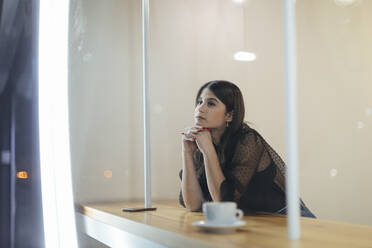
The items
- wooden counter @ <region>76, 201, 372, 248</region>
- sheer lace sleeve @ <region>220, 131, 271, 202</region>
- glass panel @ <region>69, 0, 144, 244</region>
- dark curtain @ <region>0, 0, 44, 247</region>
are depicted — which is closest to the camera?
wooden counter @ <region>76, 201, 372, 248</region>

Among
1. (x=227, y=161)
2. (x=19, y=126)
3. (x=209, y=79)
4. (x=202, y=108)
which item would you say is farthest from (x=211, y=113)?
(x=209, y=79)

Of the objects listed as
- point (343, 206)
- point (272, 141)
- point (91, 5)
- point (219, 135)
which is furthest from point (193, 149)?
point (343, 206)

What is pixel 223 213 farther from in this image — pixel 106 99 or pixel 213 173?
pixel 106 99

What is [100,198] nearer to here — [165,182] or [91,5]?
[165,182]

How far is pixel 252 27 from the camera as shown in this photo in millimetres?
2586

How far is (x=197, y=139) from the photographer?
1.30 metres

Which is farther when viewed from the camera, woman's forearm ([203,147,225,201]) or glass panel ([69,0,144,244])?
glass panel ([69,0,144,244])

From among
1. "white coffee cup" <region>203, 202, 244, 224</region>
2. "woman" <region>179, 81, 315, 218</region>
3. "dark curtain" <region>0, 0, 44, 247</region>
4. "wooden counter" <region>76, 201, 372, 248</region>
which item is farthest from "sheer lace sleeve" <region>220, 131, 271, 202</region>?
"dark curtain" <region>0, 0, 44, 247</region>

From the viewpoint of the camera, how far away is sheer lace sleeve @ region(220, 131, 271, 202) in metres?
1.20

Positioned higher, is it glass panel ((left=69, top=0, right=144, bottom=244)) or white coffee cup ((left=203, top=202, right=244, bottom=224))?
glass panel ((left=69, top=0, right=144, bottom=244))

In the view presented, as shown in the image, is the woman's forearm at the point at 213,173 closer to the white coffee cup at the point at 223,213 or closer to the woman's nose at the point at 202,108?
the woman's nose at the point at 202,108

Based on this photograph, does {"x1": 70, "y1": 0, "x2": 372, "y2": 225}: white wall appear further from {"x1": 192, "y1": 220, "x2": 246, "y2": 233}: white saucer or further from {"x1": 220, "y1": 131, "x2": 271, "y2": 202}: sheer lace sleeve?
{"x1": 192, "y1": 220, "x2": 246, "y2": 233}: white saucer

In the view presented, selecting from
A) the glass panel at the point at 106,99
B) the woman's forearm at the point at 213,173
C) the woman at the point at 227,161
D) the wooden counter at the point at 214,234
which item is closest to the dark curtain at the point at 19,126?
the glass panel at the point at 106,99

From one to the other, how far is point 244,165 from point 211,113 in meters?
0.20
